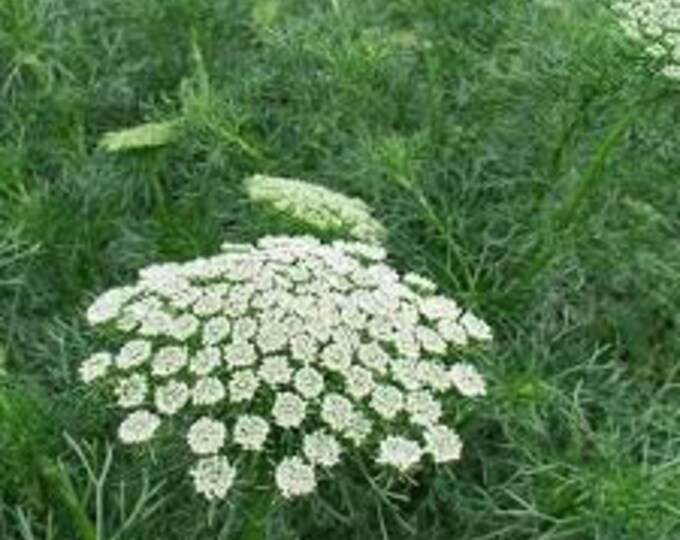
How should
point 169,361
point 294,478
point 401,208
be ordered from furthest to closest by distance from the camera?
point 401,208 < point 169,361 < point 294,478

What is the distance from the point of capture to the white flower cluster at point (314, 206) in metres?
3.68

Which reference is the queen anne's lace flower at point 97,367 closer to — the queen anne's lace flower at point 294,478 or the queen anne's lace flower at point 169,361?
the queen anne's lace flower at point 169,361

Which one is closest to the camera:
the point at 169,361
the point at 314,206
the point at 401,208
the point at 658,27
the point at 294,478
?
the point at 294,478

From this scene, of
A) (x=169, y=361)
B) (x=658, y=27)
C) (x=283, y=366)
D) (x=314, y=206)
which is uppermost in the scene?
(x=658, y=27)

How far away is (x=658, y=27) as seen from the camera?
3.83 meters

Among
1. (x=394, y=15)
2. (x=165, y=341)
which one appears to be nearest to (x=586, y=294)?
(x=394, y=15)

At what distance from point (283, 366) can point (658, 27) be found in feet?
5.16

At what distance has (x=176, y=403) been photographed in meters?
2.82

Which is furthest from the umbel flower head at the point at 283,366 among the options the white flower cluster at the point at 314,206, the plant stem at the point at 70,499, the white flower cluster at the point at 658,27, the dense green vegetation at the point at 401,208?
the white flower cluster at the point at 658,27

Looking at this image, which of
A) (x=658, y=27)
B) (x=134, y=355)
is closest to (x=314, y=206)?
(x=134, y=355)

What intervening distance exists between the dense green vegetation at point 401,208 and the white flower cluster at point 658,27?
88 mm

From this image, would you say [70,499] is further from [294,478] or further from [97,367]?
[294,478]

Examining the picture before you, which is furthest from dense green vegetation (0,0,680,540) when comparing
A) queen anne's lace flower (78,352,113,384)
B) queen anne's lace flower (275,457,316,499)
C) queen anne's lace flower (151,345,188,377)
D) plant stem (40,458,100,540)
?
queen anne's lace flower (275,457,316,499)

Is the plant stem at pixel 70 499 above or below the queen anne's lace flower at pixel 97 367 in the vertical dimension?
below
